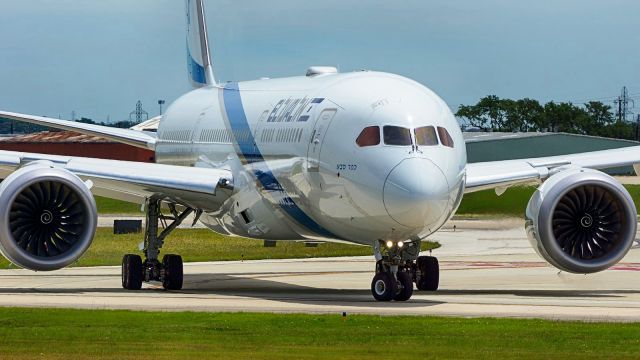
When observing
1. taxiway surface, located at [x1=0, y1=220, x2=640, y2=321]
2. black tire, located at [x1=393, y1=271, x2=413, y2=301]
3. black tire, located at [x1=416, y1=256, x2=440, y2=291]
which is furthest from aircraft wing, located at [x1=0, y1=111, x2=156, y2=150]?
black tire, located at [x1=393, y1=271, x2=413, y2=301]

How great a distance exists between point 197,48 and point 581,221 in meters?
16.7

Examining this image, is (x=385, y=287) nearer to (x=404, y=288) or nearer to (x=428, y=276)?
(x=404, y=288)

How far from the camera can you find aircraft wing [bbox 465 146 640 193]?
99.2 ft

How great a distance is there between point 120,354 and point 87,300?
8666 millimetres

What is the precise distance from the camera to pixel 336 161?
1059 inches

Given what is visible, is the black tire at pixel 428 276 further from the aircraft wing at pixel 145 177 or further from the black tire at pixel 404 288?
the aircraft wing at pixel 145 177

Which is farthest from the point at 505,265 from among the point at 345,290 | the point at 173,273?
the point at 173,273

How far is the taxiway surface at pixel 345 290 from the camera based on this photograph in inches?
1002

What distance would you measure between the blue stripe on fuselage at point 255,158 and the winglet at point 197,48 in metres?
5.06

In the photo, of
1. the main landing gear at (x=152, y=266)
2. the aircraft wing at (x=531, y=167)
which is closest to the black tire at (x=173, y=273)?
the main landing gear at (x=152, y=266)

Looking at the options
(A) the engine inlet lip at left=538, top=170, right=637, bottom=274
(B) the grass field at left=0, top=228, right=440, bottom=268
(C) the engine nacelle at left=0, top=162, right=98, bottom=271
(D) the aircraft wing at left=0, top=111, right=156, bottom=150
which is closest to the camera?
(C) the engine nacelle at left=0, top=162, right=98, bottom=271

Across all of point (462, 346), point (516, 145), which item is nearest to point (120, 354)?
point (462, 346)

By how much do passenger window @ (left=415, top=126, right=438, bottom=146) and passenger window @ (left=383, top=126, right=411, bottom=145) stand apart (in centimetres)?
17

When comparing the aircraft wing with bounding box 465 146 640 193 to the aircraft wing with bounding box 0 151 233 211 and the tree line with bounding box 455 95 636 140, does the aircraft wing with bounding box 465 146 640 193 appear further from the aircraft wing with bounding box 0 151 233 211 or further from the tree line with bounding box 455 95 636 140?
the tree line with bounding box 455 95 636 140
